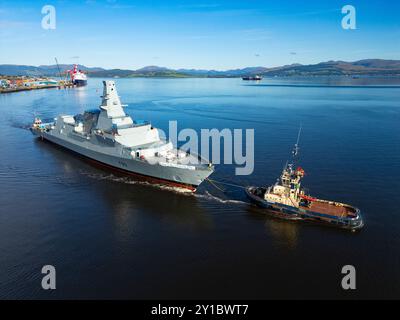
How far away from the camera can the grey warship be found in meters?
34.0

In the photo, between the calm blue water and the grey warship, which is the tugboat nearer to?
the calm blue water

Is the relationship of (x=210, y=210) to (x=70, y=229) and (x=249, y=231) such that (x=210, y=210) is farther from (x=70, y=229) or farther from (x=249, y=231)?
(x=70, y=229)

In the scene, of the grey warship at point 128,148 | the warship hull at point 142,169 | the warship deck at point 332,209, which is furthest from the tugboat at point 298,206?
the grey warship at point 128,148

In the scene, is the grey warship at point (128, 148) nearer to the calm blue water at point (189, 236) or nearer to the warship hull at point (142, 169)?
the warship hull at point (142, 169)

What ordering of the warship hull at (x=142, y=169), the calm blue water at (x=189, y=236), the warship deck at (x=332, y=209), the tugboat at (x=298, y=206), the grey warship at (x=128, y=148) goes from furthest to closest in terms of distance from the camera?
1. the grey warship at (x=128, y=148)
2. the warship hull at (x=142, y=169)
3. the warship deck at (x=332, y=209)
4. the tugboat at (x=298, y=206)
5. the calm blue water at (x=189, y=236)

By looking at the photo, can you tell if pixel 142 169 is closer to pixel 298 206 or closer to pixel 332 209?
pixel 298 206

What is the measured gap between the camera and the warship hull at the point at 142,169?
33.3 m

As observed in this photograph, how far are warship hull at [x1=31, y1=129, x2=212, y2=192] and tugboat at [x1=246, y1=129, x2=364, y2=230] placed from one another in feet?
20.8

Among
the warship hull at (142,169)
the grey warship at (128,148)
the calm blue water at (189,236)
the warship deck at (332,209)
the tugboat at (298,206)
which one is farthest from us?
the grey warship at (128,148)

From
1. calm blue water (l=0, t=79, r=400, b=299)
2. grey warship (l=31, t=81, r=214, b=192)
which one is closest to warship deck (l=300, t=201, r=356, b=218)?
calm blue water (l=0, t=79, r=400, b=299)

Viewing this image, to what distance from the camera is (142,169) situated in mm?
36281

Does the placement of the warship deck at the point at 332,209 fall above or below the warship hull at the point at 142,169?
below

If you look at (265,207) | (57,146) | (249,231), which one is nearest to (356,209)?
(265,207)

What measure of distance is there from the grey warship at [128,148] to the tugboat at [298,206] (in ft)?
22.5
